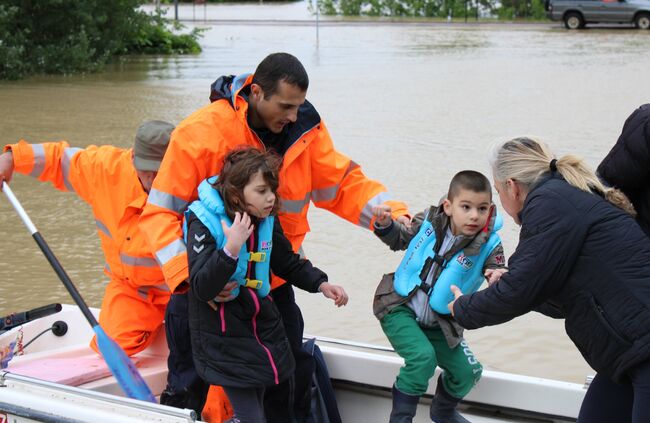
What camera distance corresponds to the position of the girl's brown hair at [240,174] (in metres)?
3.08

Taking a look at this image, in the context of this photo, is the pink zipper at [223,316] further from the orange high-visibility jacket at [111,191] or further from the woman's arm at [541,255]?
the woman's arm at [541,255]

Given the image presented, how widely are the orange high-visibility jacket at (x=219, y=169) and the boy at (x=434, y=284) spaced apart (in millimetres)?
201

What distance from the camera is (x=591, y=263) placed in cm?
264

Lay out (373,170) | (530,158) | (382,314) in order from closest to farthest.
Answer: (530,158) < (382,314) < (373,170)

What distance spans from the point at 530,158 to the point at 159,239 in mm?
1257

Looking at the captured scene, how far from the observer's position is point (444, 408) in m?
3.62

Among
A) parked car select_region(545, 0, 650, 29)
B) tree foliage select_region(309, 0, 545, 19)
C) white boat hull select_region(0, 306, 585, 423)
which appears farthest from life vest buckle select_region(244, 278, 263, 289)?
tree foliage select_region(309, 0, 545, 19)

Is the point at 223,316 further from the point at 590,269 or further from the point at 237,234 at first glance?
the point at 590,269

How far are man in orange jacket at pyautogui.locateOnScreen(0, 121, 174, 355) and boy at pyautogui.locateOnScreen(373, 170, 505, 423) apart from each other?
37.4 inches

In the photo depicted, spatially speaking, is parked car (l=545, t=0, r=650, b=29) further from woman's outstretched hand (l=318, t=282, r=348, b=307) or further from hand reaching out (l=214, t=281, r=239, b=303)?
hand reaching out (l=214, t=281, r=239, b=303)

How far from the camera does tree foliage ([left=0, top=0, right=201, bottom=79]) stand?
16141mm

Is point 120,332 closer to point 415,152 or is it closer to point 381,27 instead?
point 415,152

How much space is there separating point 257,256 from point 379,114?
10.6 m

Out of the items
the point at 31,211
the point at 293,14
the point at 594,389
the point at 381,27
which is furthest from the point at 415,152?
the point at 293,14
